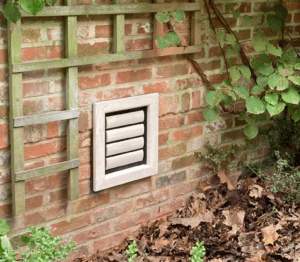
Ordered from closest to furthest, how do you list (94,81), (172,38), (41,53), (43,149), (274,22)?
(41,53) < (43,149) < (94,81) < (172,38) < (274,22)

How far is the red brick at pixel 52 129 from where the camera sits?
2.74m

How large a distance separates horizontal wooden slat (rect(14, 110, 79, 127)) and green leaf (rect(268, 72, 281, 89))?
1.05 metres

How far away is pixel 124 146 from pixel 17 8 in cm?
94

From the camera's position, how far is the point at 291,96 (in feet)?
10.6

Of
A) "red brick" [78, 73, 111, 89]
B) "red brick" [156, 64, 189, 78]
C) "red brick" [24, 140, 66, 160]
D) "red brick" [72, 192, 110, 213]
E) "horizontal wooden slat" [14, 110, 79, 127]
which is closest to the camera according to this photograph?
"horizontal wooden slat" [14, 110, 79, 127]

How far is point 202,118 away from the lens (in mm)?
3459

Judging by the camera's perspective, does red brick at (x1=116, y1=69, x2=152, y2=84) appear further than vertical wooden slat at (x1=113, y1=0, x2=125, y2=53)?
Yes

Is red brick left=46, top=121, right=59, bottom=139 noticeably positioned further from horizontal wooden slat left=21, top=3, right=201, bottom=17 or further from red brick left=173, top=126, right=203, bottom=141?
red brick left=173, top=126, right=203, bottom=141

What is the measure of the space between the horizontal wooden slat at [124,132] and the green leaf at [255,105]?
1.88 ft

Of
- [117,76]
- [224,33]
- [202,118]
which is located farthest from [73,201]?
[224,33]

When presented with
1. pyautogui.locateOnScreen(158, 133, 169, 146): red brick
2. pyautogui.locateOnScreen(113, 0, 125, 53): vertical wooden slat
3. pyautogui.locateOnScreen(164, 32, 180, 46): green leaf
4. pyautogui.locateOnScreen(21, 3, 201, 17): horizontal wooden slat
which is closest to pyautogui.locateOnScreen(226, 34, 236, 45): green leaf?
pyautogui.locateOnScreen(21, 3, 201, 17): horizontal wooden slat

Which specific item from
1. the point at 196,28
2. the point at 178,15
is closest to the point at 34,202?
the point at 178,15

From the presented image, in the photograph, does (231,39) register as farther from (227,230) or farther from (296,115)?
(227,230)

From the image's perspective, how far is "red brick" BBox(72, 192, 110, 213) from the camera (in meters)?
2.94
